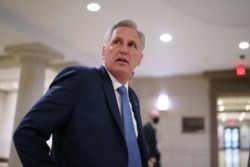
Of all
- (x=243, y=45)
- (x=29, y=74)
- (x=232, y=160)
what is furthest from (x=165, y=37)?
(x=232, y=160)

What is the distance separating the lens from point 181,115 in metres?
7.71

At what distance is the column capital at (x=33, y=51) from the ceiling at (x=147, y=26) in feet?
0.32

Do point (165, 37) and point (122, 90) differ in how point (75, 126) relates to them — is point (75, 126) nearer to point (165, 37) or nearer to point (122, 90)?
point (122, 90)

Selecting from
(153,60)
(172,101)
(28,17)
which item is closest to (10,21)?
(28,17)

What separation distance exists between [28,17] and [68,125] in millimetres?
4150

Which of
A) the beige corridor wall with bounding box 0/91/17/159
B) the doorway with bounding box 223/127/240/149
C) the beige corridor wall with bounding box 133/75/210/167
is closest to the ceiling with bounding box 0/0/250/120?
the beige corridor wall with bounding box 133/75/210/167

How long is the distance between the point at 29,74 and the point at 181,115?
13.4 ft

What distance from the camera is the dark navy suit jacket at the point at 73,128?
862mm

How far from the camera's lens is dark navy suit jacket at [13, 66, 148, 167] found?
86cm

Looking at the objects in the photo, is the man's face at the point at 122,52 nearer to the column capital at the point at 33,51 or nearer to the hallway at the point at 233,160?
the column capital at the point at 33,51

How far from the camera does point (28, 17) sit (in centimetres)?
468

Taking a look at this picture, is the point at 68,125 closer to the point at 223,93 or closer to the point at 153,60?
the point at 153,60

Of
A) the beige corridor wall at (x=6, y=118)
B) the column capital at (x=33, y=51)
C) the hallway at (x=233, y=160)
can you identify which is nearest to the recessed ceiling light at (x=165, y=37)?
the column capital at (x=33, y=51)

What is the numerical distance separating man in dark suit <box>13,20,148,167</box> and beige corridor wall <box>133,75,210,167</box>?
22.1ft
